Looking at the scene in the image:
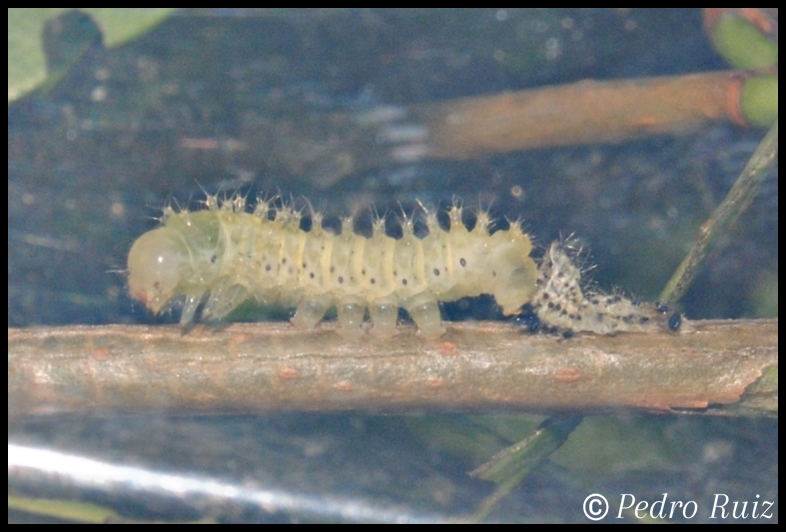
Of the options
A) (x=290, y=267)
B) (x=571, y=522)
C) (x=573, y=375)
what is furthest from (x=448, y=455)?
(x=290, y=267)

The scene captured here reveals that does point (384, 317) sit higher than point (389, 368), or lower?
higher

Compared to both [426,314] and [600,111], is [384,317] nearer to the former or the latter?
[426,314]

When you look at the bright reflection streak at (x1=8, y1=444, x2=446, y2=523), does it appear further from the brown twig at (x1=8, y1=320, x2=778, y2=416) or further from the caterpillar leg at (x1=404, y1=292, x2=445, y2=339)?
the caterpillar leg at (x1=404, y1=292, x2=445, y2=339)

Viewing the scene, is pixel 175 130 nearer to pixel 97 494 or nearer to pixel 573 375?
pixel 97 494

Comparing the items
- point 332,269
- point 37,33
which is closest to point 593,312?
point 332,269

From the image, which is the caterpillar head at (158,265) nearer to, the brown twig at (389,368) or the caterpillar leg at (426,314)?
the brown twig at (389,368)

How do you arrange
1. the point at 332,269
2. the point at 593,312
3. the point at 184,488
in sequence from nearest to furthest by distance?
the point at 593,312 < the point at 332,269 < the point at 184,488

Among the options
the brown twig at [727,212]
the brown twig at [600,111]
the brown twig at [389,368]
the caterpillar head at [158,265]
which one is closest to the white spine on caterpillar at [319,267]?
the caterpillar head at [158,265]
